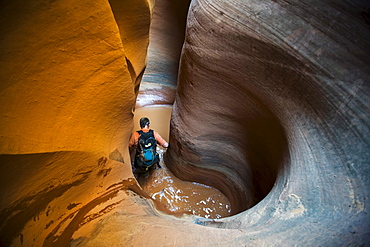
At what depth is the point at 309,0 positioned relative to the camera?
1.87m

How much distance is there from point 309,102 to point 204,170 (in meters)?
1.97

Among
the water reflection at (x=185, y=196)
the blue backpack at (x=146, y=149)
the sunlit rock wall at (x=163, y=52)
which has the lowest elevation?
the water reflection at (x=185, y=196)

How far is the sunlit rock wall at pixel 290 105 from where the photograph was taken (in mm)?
1540

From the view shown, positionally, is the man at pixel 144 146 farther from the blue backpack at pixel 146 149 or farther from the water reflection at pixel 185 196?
the water reflection at pixel 185 196

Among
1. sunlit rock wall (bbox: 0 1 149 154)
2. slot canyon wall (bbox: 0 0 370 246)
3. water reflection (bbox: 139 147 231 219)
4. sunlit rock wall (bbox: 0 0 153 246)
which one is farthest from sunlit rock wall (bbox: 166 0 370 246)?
sunlit rock wall (bbox: 0 1 149 154)

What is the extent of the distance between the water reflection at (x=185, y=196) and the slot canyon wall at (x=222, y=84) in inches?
38.3

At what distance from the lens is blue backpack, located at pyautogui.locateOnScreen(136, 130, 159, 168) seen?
3.49 meters

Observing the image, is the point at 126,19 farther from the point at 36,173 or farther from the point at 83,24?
the point at 36,173

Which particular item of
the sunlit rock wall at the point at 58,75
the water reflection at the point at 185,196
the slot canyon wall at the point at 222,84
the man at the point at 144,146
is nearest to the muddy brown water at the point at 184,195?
the water reflection at the point at 185,196

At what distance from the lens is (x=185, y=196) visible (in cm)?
355

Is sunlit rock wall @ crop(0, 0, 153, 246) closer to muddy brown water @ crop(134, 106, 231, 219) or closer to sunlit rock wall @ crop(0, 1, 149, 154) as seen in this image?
sunlit rock wall @ crop(0, 1, 149, 154)

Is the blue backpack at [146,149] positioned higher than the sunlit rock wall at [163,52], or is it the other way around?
the sunlit rock wall at [163,52]

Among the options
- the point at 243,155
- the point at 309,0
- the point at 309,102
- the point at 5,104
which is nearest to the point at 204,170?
the point at 243,155

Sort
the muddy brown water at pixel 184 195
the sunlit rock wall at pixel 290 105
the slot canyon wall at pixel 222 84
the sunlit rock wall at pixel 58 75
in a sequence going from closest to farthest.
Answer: the sunlit rock wall at pixel 58 75
the slot canyon wall at pixel 222 84
the sunlit rock wall at pixel 290 105
the muddy brown water at pixel 184 195
